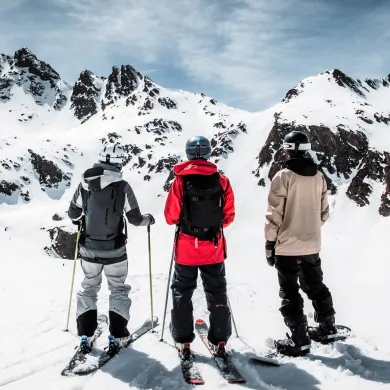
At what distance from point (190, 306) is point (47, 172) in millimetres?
118940

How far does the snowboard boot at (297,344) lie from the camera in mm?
5766

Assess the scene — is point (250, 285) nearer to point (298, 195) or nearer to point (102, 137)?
point (298, 195)

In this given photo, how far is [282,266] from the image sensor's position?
19.8 feet

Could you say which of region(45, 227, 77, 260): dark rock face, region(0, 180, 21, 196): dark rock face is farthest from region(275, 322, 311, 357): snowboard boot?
region(0, 180, 21, 196): dark rock face

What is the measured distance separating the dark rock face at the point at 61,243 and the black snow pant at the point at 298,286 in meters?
76.4

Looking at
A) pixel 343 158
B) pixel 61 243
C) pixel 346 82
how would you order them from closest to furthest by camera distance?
pixel 343 158, pixel 61 243, pixel 346 82

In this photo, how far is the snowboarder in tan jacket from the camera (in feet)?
19.1

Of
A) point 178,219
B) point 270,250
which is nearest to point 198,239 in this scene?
point 178,219

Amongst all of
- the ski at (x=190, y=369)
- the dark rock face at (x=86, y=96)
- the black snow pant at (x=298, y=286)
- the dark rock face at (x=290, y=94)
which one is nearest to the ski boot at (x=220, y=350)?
the ski at (x=190, y=369)

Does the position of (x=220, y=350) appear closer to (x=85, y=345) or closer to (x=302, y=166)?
(x=85, y=345)

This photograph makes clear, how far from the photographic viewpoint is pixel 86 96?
18775cm

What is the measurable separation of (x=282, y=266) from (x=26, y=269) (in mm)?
11464

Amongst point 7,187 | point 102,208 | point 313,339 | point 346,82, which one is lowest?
point 7,187

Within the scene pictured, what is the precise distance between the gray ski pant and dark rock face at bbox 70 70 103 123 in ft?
590
